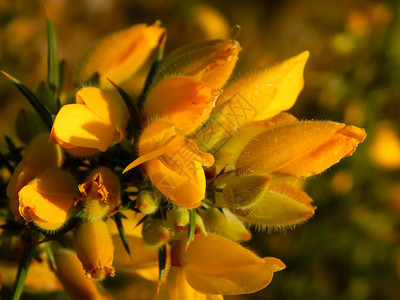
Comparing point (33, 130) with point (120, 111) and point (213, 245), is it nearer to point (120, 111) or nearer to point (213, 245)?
point (120, 111)

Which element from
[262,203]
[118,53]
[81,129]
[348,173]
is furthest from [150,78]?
[348,173]

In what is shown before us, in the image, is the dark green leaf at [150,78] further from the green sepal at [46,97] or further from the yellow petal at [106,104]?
the green sepal at [46,97]

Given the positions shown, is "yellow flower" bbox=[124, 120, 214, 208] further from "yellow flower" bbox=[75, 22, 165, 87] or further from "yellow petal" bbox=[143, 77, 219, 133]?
"yellow flower" bbox=[75, 22, 165, 87]

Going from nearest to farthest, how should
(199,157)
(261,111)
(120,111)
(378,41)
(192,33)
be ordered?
(199,157) → (120,111) → (261,111) → (378,41) → (192,33)

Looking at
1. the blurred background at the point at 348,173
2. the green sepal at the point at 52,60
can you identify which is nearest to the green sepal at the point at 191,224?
the green sepal at the point at 52,60

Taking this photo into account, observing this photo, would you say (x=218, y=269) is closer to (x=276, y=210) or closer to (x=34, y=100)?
(x=276, y=210)

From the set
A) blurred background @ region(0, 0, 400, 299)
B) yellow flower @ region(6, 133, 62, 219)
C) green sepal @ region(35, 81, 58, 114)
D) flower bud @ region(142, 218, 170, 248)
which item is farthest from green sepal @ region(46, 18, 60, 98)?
blurred background @ region(0, 0, 400, 299)

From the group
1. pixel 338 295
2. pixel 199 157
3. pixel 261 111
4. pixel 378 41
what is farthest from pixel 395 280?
pixel 199 157
